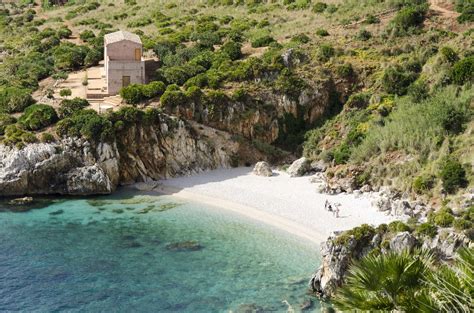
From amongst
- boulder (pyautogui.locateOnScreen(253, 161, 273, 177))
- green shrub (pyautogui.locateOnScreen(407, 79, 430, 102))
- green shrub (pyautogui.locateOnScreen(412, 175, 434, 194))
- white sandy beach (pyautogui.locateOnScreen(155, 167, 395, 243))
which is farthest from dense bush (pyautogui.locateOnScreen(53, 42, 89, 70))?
green shrub (pyautogui.locateOnScreen(412, 175, 434, 194))

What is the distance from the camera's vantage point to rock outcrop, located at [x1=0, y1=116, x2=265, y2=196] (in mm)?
44344

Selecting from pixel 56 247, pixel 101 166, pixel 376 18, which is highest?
pixel 376 18

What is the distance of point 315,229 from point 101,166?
59.7ft

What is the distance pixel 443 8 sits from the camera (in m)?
63.8

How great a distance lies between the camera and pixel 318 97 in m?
54.8

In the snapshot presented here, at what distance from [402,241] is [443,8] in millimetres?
42679

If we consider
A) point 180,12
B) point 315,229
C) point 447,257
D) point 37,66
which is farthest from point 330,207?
point 180,12

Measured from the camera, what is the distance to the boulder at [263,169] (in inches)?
1882

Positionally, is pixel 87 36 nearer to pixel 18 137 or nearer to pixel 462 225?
pixel 18 137

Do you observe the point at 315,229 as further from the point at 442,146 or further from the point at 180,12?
the point at 180,12

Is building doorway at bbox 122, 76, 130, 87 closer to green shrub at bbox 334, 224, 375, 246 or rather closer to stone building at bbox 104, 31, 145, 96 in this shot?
stone building at bbox 104, 31, 145, 96

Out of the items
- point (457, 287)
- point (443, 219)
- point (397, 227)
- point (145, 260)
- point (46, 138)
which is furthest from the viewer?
point (46, 138)

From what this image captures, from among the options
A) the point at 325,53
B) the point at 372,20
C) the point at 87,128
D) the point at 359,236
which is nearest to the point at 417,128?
the point at 325,53

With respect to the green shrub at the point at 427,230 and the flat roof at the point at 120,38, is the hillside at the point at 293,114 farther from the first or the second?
the flat roof at the point at 120,38
